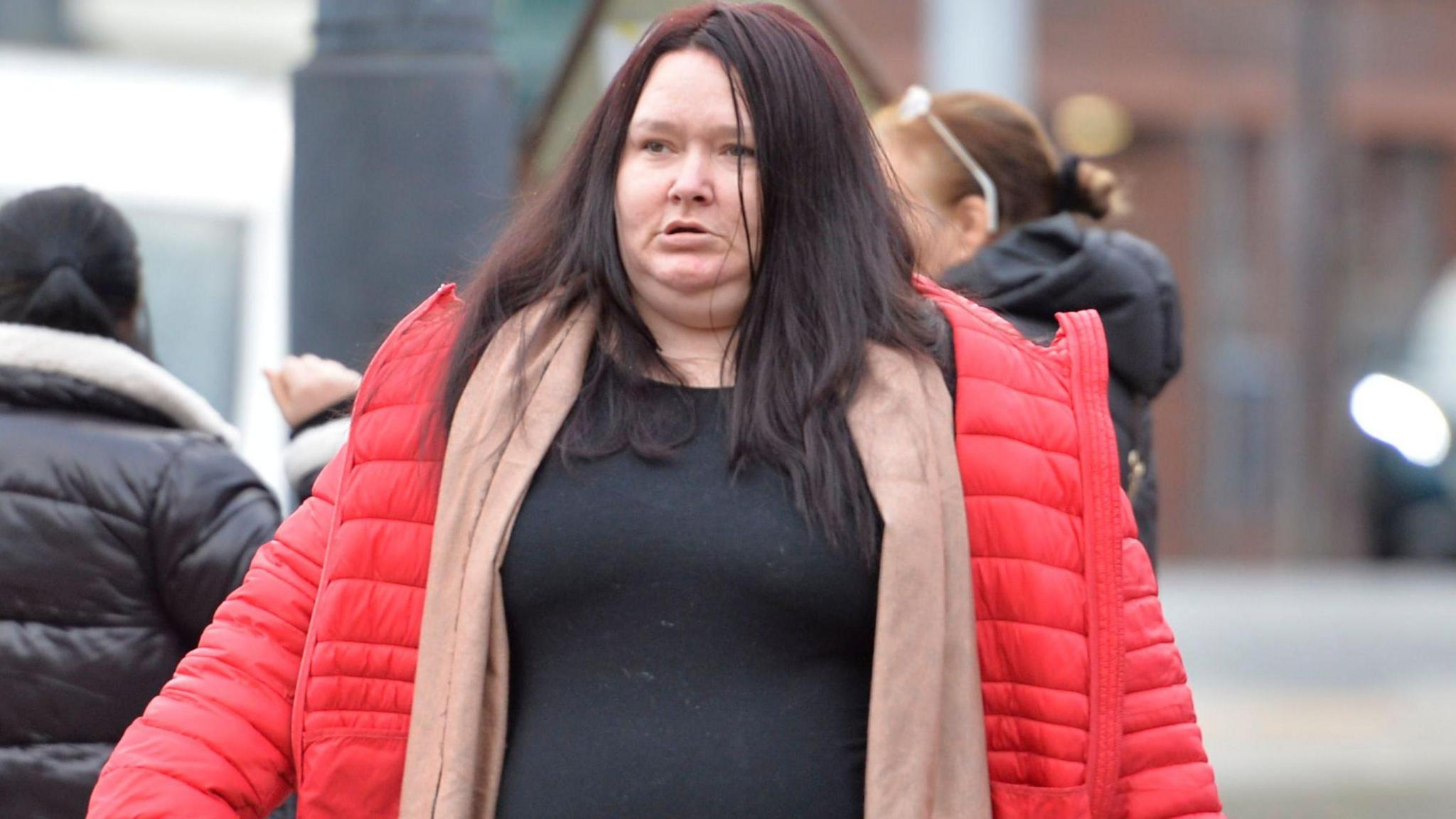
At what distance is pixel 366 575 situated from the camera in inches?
95.3

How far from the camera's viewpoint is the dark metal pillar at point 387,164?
12.8 feet

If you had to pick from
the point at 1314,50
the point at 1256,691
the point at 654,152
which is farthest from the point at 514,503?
the point at 1314,50

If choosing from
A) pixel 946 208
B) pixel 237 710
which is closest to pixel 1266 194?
pixel 946 208

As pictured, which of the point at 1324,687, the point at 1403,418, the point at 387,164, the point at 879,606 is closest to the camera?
the point at 879,606

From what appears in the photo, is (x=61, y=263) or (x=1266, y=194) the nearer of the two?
(x=61, y=263)

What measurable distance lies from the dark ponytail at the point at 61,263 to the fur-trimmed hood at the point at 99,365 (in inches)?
1.3

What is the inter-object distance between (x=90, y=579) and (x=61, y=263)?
1.79 feet

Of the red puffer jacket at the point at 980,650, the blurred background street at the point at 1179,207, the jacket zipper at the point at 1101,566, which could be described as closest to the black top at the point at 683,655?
the red puffer jacket at the point at 980,650

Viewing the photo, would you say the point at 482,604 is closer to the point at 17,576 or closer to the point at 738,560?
the point at 738,560

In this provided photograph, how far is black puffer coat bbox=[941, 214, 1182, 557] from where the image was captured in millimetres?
3574

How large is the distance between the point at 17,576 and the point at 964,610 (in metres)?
1.57

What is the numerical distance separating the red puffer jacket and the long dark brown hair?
139mm

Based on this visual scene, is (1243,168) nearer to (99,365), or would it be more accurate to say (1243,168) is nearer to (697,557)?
(99,365)

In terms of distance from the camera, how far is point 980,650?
245 cm
